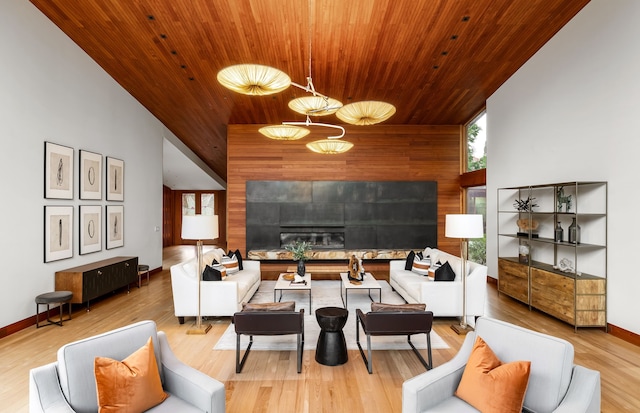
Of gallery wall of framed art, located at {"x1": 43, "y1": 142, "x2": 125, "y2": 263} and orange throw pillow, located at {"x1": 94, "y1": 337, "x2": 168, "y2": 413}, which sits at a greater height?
gallery wall of framed art, located at {"x1": 43, "y1": 142, "x2": 125, "y2": 263}

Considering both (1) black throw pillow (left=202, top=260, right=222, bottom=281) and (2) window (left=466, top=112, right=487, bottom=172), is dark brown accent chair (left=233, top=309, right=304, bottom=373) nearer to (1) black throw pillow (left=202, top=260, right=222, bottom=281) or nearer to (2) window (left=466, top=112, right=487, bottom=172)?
(1) black throw pillow (left=202, top=260, right=222, bottom=281)

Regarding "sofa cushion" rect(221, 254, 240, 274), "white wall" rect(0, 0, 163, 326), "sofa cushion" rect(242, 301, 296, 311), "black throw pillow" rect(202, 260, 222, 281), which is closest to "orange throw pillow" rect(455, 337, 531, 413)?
"sofa cushion" rect(242, 301, 296, 311)

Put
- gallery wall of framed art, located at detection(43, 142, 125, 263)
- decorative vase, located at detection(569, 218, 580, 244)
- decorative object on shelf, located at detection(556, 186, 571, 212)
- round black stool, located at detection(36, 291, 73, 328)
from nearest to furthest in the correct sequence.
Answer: round black stool, located at detection(36, 291, 73, 328), decorative vase, located at detection(569, 218, 580, 244), decorative object on shelf, located at detection(556, 186, 571, 212), gallery wall of framed art, located at detection(43, 142, 125, 263)

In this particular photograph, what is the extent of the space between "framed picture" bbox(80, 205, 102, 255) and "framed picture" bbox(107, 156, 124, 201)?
47 centimetres

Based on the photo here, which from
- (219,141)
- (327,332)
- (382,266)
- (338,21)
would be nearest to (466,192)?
(382,266)

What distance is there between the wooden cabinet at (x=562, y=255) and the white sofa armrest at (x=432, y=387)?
328cm

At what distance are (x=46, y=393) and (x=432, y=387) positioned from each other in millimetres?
2101

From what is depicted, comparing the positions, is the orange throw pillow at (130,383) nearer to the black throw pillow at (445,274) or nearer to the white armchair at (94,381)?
the white armchair at (94,381)

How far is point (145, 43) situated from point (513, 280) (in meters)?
7.15

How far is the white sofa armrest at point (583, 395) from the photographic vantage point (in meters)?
1.66

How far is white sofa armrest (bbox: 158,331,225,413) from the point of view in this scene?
1873mm

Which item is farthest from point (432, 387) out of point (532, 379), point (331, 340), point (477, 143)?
point (477, 143)

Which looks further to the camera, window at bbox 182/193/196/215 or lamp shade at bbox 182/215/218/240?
window at bbox 182/193/196/215

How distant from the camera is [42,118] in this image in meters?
4.77
